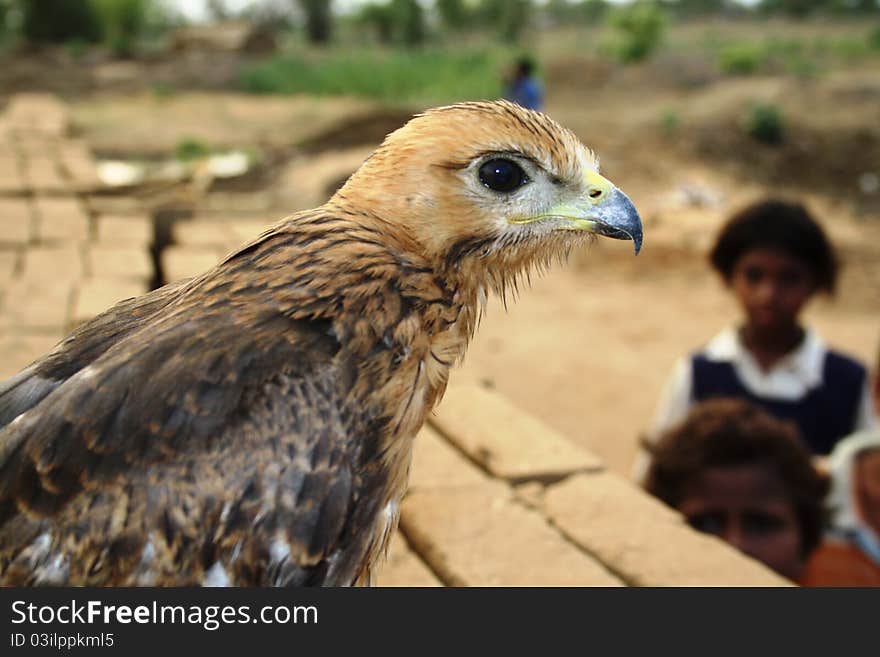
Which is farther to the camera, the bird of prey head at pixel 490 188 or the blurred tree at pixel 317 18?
the blurred tree at pixel 317 18

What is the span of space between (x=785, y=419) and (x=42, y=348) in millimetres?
3476

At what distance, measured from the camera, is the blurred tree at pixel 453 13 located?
4953 centimetres

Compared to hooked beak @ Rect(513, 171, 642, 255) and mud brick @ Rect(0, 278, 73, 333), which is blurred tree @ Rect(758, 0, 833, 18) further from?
hooked beak @ Rect(513, 171, 642, 255)

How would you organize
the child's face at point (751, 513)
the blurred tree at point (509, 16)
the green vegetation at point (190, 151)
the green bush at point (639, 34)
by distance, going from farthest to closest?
the blurred tree at point (509, 16) → the green bush at point (639, 34) → the green vegetation at point (190, 151) → the child's face at point (751, 513)

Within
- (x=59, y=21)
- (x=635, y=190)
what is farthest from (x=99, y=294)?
(x=59, y=21)

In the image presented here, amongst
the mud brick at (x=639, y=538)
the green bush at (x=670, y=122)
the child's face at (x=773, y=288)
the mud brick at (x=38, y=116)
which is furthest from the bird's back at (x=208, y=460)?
the green bush at (x=670, y=122)

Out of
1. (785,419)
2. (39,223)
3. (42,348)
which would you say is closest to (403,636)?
(42,348)

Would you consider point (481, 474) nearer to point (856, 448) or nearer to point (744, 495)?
point (744, 495)

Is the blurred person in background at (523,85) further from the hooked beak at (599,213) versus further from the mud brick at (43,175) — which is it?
the hooked beak at (599,213)

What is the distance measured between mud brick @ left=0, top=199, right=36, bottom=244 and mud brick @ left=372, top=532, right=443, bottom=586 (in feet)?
12.1

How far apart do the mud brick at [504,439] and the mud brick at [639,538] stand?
0.31 feet

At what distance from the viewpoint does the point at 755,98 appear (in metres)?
19.5

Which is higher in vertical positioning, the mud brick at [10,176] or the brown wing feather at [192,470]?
the brown wing feather at [192,470]

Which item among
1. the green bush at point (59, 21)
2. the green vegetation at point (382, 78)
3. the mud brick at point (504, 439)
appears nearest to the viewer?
the mud brick at point (504, 439)
